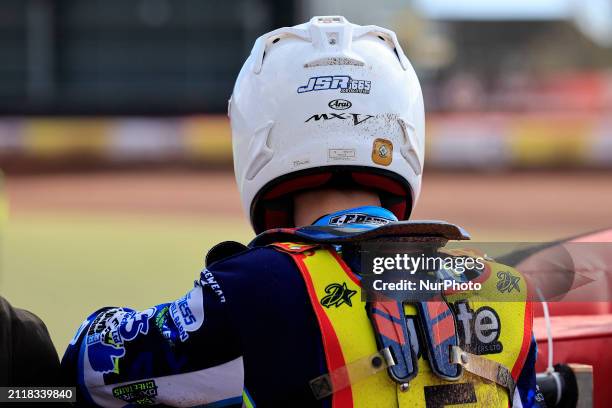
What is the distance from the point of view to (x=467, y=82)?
25.9 metres

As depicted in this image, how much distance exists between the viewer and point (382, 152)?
2.10m

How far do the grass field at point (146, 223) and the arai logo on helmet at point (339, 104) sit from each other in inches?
47.2

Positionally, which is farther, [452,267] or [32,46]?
[32,46]

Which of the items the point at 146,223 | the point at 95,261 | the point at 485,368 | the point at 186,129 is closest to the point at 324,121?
the point at 485,368

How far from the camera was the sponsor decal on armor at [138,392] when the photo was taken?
5.50ft

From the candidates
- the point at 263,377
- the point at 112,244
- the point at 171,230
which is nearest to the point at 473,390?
the point at 263,377

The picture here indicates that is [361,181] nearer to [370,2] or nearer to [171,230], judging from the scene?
[171,230]

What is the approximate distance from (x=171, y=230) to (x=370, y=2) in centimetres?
1593

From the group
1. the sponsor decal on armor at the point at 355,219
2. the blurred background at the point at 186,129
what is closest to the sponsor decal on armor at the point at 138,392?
the sponsor decal on armor at the point at 355,219

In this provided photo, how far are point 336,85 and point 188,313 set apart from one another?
687 mm

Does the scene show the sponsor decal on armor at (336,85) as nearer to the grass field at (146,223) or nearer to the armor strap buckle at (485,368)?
the armor strap buckle at (485,368)

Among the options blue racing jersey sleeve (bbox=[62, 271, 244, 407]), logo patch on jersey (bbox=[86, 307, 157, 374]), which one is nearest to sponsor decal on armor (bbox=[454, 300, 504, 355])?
blue racing jersey sleeve (bbox=[62, 271, 244, 407])

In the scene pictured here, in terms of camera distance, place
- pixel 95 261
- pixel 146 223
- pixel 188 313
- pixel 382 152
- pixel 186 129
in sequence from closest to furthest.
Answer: pixel 188 313 < pixel 382 152 < pixel 95 261 < pixel 146 223 < pixel 186 129

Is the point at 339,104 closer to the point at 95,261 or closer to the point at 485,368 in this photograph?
the point at 485,368
